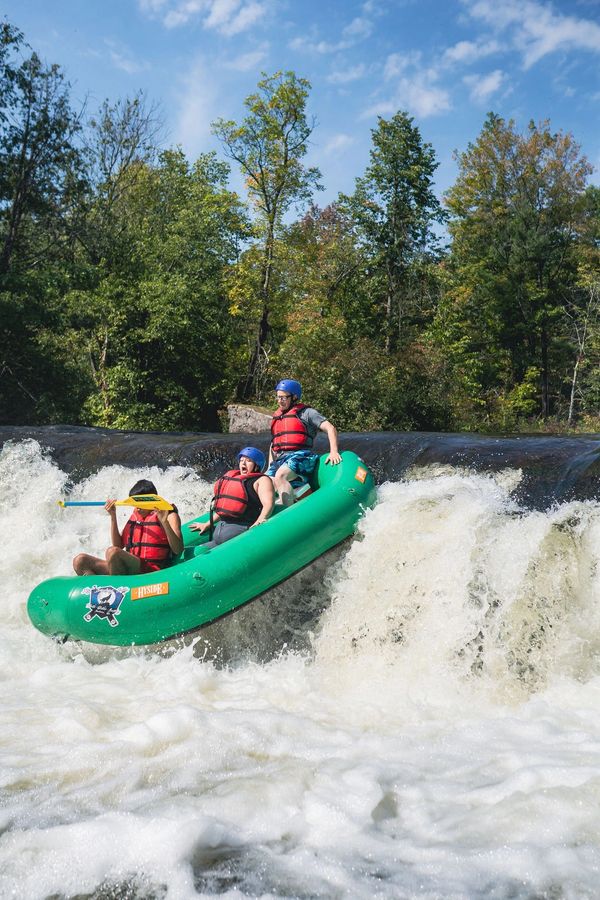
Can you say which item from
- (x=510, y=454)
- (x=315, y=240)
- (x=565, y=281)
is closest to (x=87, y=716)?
(x=510, y=454)

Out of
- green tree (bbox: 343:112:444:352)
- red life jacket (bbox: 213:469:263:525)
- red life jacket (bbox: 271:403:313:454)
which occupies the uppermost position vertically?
green tree (bbox: 343:112:444:352)

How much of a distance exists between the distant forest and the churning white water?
35.2ft

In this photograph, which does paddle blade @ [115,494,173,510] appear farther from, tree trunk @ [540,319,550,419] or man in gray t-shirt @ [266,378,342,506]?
tree trunk @ [540,319,550,419]

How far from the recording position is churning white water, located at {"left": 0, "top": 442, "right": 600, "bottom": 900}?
2.57 meters

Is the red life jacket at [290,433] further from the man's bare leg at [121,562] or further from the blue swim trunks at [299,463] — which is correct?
the man's bare leg at [121,562]

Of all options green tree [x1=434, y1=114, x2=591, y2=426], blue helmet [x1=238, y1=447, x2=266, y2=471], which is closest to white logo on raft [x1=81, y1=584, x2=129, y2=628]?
blue helmet [x1=238, y1=447, x2=266, y2=471]

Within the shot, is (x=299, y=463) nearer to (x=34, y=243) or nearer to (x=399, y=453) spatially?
(x=399, y=453)

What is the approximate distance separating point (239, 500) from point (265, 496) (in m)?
0.22

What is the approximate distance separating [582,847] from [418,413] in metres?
14.0

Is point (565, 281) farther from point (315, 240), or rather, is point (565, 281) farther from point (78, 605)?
point (78, 605)

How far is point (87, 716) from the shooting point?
392cm

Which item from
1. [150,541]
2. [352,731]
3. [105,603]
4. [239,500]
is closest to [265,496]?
[239,500]

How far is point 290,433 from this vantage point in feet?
19.1

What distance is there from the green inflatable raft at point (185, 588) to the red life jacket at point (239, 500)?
313 millimetres
